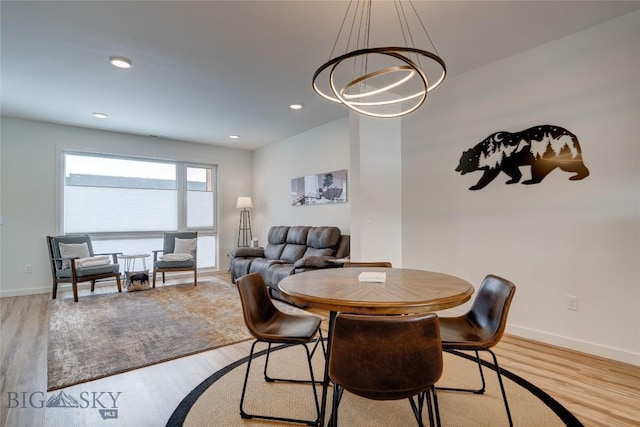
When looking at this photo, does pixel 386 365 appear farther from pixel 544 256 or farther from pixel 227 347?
pixel 544 256

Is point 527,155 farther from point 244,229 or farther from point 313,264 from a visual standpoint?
point 244,229

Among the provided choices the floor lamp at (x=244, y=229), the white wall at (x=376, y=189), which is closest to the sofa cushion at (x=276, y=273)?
the white wall at (x=376, y=189)

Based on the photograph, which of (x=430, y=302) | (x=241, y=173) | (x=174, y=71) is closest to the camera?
(x=430, y=302)

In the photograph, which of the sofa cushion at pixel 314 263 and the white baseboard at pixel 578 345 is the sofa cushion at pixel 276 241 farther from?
the white baseboard at pixel 578 345

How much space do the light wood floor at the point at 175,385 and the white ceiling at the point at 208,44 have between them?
2.51m

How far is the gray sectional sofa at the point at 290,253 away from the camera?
4.07 m

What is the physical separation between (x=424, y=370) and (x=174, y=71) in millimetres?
3355

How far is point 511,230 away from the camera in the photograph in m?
2.99

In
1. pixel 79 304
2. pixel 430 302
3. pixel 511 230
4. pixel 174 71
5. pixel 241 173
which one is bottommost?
pixel 79 304

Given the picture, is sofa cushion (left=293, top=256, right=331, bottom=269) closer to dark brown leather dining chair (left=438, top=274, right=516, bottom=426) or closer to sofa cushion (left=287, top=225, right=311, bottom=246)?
sofa cushion (left=287, top=225, right=311, bottom=246)

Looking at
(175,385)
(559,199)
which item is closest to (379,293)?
(175,385)

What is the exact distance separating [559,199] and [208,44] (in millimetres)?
3174

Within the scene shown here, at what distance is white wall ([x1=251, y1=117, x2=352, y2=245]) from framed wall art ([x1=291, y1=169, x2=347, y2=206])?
76 millimetres

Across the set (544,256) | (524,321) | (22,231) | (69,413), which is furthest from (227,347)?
(22,231)
